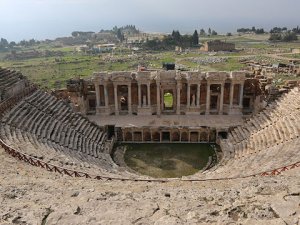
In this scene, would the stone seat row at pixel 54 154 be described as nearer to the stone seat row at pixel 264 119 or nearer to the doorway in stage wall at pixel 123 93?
the doorway in stage wall at pixel 123 93

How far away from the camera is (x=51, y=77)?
82812 millimetres

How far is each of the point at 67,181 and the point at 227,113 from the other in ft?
89.0

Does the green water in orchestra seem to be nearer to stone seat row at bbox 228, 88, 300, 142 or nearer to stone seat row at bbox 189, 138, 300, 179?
stone seat row at bbox 228, 88, 300, 142

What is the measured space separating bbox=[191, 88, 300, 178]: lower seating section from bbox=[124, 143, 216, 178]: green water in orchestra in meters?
2.27

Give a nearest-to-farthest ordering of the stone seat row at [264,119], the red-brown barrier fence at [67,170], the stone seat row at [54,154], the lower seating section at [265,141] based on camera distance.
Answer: the red-brown barrier fence at [67,170], the stone seat row at [54,154], the lower seating section at [265,141], the stone seat row at [264,119]

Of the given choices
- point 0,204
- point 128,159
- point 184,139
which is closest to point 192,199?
point 0,204

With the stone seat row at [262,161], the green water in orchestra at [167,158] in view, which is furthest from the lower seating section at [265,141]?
the green water in orchestra at [167,158]

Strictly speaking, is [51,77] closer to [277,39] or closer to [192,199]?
[192,199]

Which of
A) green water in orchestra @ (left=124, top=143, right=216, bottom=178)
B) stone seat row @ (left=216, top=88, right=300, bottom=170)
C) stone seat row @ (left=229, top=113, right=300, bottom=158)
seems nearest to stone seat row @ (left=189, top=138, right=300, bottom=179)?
stone seat row @ (left=216, top=88, right=300, bottom=170)

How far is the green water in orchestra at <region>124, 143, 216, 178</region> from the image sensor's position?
1138 inches

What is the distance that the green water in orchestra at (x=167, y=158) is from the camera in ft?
94.8

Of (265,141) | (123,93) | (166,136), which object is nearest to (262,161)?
(265,141)

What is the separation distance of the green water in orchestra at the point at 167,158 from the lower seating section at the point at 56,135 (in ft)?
8.89

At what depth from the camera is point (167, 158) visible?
31438 millimetres
